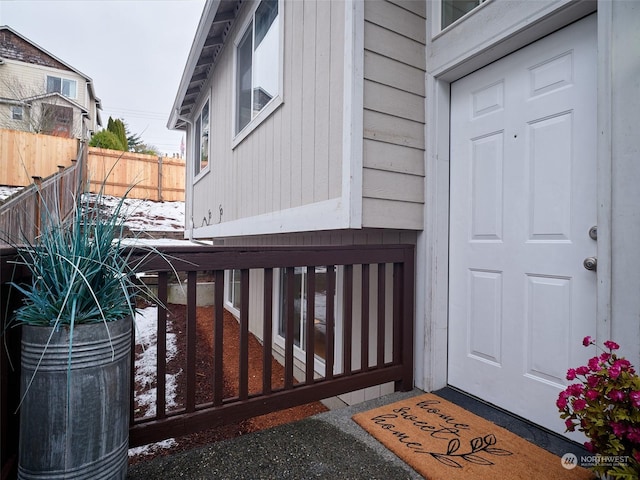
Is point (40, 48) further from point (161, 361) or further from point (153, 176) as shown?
point (161, 361)

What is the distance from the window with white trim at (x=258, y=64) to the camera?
3.51 m

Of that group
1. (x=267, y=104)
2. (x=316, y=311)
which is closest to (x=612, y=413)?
(x=316, y=311)

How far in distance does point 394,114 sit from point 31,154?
39.9ft

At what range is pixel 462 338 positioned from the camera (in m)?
2.31

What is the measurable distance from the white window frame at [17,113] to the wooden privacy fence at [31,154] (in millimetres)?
5456

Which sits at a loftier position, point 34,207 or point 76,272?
point 34,207

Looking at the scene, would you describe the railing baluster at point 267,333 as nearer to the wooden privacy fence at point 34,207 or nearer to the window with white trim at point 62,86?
the wooden privacy fence at point 34,207

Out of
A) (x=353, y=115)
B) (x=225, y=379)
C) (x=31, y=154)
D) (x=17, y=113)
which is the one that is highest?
(x=17, y=113)

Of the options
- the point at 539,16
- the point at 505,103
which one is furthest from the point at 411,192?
the point at 539,16

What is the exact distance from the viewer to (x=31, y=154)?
34.0 feet

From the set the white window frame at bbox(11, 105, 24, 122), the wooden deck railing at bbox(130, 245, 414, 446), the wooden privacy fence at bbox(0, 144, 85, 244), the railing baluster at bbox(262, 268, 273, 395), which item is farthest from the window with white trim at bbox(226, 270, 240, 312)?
the white window frame at bbox(11, 105, 24, 122)

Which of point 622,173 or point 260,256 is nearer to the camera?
point 622,173

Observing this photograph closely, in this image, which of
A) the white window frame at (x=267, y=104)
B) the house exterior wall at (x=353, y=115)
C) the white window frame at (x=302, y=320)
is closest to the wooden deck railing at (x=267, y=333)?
the house exterior wall at (x=353, y=115)

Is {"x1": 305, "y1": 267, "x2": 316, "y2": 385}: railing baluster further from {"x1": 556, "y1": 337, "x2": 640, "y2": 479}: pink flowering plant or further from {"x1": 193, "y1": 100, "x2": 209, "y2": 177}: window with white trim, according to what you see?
{"x1": 193, "y1": 100, "x2": 209, "y2": 177}: window with white trim
